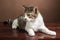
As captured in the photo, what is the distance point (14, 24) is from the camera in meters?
1.28

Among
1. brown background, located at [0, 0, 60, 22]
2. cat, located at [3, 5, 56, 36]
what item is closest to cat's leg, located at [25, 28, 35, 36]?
cat, located at [3, 5, 56, 36]

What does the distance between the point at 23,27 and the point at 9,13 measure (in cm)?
43

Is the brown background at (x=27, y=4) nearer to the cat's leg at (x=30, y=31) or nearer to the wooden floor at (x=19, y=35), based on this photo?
the wooden floor at (x=19, y=35)

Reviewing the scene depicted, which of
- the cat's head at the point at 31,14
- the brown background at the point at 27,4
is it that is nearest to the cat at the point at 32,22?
the cat's head at the point at 31,14

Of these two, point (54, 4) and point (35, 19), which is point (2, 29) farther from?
point (54, 4)

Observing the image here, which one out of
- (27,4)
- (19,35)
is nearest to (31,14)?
(19,35)

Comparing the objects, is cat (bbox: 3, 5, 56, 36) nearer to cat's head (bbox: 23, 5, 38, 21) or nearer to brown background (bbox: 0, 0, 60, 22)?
cat's head (bbox: 23, 5, 38, 21)

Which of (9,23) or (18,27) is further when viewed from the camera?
(9,23)

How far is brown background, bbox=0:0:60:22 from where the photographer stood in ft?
5.20

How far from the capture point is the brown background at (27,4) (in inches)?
62.4

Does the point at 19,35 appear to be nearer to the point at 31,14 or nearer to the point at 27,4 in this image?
the point at 31,14

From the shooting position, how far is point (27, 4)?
1596 millimetres

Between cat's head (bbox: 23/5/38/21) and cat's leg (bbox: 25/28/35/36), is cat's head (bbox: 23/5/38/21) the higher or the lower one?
the higher one

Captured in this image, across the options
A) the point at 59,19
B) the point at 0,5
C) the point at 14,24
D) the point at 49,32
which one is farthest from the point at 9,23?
the point at 59,19
